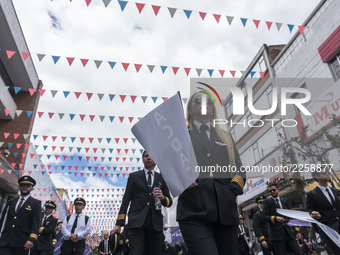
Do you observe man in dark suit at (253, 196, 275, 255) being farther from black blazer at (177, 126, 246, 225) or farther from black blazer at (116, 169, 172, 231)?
black blazer at (177, 126, 246, 225)

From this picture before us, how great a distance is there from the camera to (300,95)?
16.2m

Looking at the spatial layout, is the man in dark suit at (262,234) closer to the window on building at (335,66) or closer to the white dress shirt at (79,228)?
the white dress shirt at (79,228)

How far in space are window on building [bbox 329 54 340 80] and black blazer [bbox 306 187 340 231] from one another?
968 centimetres

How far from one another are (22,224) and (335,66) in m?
14.5

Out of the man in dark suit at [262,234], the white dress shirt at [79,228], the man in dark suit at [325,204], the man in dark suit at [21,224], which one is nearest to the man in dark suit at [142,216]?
the man in dark suit at [21,224]

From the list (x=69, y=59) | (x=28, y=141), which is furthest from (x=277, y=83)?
(x=28, y=141)

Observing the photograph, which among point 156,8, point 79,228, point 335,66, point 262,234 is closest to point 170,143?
point 79,228

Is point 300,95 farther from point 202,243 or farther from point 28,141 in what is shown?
point 28,141

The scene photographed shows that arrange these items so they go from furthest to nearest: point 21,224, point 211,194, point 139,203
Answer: point 21,224, point 139,203, point 211,194

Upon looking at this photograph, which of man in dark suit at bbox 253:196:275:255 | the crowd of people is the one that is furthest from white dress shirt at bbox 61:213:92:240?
man in dark suit at bbox 253:196:275:255

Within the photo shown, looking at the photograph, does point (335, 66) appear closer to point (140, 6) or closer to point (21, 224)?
point (140, 6)

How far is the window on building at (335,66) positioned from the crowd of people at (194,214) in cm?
919

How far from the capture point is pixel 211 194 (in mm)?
2057

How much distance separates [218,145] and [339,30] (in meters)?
13.1
